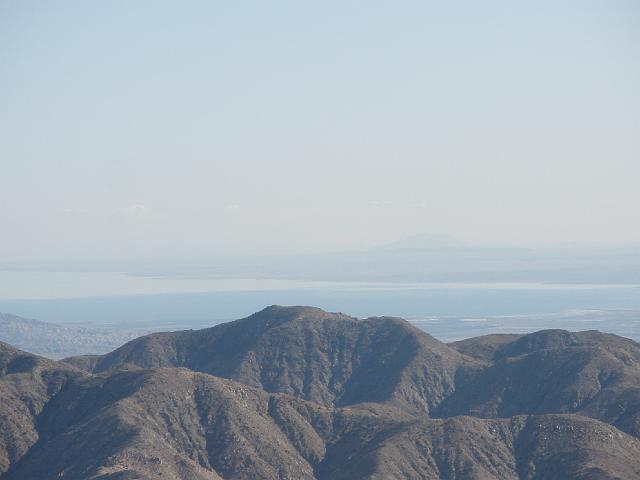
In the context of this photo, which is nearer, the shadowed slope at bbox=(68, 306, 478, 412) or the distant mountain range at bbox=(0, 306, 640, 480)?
the distant mountain range at bbox=(0, 306, 640, 480)

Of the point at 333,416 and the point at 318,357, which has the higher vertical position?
the point at 318,357

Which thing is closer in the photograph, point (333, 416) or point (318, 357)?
point (333, 416)

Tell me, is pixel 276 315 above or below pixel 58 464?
above

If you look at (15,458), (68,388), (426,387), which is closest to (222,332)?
(426,387)

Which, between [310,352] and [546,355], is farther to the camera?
[310,352]

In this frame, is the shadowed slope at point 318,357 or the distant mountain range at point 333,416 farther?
the shadowed slope at point 318,357

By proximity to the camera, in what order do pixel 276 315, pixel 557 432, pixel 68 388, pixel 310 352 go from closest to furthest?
1. pixel 557 432
2. pixel 68 388
3. pixel 310 352
4. pixel 276 315

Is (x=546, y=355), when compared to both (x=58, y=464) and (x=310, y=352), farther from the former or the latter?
(x=58, y=464)

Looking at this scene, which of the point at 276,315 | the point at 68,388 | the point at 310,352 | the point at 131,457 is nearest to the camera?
the point at 131,457
